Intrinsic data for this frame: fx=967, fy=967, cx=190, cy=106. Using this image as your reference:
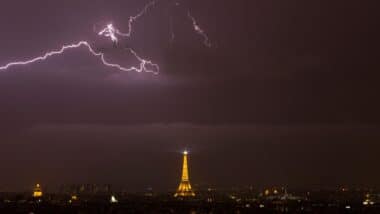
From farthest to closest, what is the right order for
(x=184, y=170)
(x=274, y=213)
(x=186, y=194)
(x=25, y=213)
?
(x=186, y=194) < (x=184, y=170) < (x=274, y=213) < (x=25, y=213)

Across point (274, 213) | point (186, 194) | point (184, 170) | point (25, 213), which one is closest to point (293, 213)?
point (274, 213)

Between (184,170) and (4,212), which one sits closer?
(4,212)

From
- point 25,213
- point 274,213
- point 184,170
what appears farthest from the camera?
point 184,170

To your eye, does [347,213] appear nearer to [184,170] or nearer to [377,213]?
[377,213]

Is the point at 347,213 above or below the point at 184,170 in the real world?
below

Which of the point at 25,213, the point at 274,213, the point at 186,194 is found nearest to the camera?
the point at 25,213

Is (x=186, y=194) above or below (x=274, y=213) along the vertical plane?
above

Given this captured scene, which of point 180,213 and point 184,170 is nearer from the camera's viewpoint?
point 180,213

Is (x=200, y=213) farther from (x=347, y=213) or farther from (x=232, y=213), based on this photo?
(x=347, y=213)

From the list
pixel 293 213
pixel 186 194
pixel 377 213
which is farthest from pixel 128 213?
pixel 186 194
